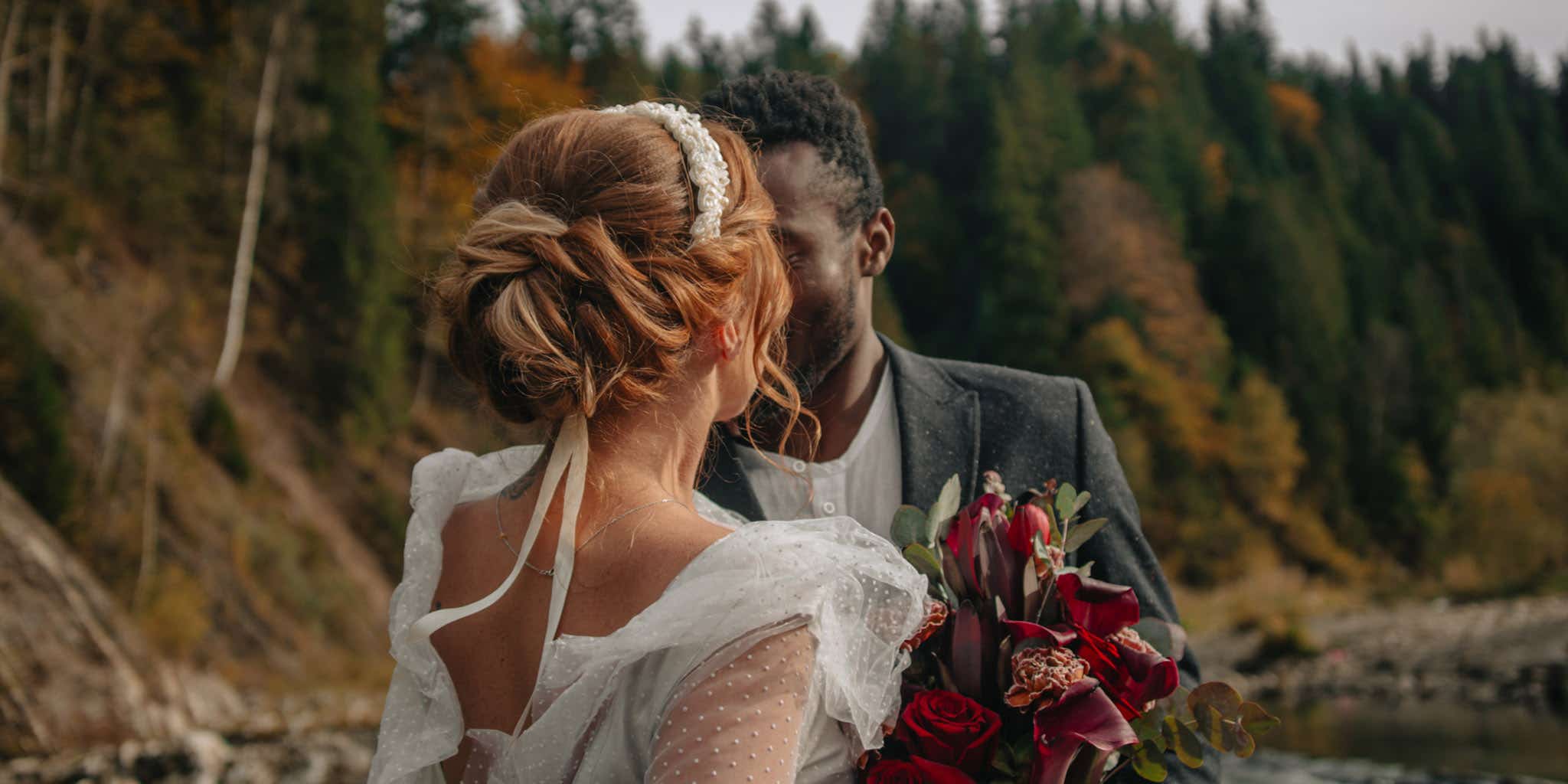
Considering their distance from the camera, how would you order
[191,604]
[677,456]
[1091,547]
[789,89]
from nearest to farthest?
[677,456] < [1091,547] < [789,89] < [191,604]

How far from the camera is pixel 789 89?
271 centimetres

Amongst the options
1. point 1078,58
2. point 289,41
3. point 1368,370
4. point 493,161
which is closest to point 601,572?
point 493,161

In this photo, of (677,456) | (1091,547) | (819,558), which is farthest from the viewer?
(1091,547)

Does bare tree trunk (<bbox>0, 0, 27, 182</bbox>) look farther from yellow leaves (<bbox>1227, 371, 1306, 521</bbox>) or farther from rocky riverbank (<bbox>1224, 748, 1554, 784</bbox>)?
yellow leaves (<bbox>1227, 371, 1306, 521</bbox>)

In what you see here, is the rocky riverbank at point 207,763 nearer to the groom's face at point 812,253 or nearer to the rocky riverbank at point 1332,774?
the rocky riverbank at point 1332,774

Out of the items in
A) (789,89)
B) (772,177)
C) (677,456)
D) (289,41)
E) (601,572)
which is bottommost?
(601,572)

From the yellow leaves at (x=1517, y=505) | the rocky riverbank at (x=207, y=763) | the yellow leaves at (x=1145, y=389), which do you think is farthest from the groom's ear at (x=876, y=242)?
the yellow leaves at (x=1145, y=389)

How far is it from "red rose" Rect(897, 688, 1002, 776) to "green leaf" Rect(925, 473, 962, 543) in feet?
0.90

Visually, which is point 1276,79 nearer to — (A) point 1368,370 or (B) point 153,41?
(A) point 1368,370

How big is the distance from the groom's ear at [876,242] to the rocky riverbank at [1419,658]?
19.9 meters

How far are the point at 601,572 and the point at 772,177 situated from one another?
3.88 ft

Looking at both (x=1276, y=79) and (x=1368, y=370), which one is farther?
(x=1276, y=79)

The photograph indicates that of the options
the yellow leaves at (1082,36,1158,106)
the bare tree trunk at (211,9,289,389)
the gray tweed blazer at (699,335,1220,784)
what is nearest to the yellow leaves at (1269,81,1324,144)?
the yellow leaves at (1082,36,1158,106)

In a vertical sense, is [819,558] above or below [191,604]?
above
